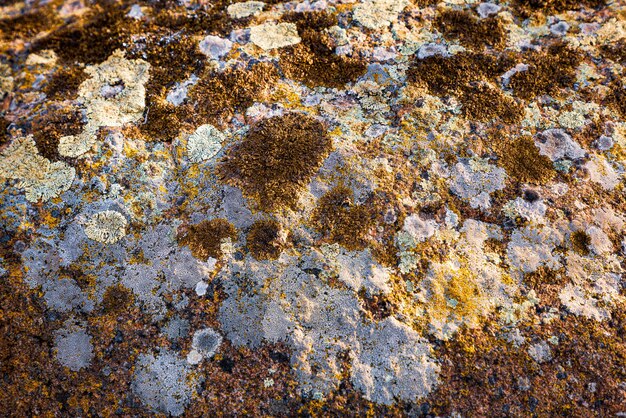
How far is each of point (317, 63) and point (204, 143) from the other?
1.46 meters

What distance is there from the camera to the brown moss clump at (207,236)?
338 cm

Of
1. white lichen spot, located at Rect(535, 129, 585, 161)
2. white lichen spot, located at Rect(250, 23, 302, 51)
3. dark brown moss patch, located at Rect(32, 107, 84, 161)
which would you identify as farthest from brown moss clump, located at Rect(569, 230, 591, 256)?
dark brown moss patch, located at Rect(32, 107, 84, 161)

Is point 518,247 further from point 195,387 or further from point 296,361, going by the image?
point 195,387

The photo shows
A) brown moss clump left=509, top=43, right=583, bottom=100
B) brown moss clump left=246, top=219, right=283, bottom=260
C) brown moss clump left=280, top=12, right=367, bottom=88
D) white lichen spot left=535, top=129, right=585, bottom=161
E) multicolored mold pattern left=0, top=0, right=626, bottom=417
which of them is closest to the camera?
multicolored mold pattern left=0, top=0, right=626, bottom=417

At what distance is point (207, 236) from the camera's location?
343cm

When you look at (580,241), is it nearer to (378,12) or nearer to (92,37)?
(378,12)

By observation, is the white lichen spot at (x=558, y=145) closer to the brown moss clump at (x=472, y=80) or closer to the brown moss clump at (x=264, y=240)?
the brown moss clump at (x=472, y=80)

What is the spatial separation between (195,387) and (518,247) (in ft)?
8.96

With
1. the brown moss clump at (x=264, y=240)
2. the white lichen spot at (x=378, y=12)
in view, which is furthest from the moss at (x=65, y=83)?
the white lichen spot at (x=378, y=12)

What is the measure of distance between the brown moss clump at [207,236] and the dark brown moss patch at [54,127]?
1430 mm

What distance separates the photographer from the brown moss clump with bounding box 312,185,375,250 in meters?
3.39

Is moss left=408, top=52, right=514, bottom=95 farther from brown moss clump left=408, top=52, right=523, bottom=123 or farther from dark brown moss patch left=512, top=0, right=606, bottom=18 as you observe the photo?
dark brown moss patch left=512, top=0, right=606, bottom=18

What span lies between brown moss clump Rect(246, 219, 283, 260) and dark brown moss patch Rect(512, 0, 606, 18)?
148 inches

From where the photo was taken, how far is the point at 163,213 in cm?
357
